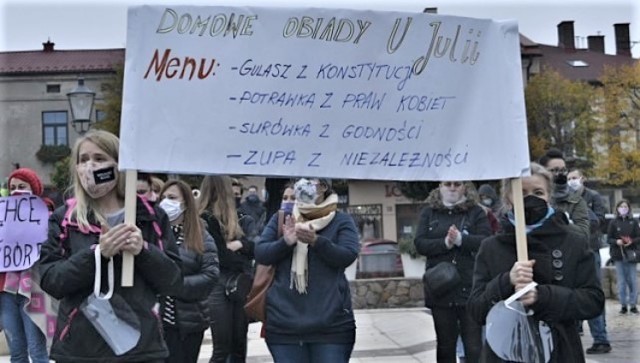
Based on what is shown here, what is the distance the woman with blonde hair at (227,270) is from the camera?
7.38m

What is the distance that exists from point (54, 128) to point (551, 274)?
185 feet

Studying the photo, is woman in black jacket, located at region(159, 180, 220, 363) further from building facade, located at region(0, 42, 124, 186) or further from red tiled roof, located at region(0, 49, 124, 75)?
building facade, located at region(0, 42, 124, 186)

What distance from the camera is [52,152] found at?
56.2 m

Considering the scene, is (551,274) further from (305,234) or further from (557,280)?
(305,234)

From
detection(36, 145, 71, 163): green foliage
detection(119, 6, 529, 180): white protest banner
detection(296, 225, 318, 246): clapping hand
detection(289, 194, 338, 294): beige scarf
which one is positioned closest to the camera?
detection(119, 6, 529, 180): white protest banner

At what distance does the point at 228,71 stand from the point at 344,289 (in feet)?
5.80

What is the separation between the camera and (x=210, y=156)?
184 inches

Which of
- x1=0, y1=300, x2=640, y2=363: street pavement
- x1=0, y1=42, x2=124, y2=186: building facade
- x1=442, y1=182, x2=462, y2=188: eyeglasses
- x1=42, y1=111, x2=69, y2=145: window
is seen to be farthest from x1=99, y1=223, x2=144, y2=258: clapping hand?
x1=42, y1=111, x2=69, y2=145: window

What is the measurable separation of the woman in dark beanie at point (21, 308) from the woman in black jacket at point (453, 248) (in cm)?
303

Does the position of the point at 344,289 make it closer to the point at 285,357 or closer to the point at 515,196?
the point at 285,357

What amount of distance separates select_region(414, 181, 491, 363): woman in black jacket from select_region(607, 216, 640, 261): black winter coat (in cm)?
744

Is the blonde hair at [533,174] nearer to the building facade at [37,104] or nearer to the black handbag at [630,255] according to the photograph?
the black handbag at [630,255]

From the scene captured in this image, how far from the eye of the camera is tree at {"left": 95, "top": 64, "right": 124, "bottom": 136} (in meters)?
48.2

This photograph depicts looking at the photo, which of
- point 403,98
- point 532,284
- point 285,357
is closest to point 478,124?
point 403,98
